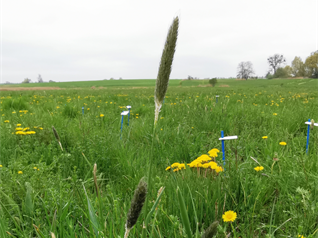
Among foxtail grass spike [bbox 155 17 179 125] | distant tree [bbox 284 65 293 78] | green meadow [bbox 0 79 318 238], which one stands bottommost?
green meadow [bbox 0 79 318 238]

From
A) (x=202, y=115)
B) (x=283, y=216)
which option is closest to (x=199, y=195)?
(x=283, y=216)

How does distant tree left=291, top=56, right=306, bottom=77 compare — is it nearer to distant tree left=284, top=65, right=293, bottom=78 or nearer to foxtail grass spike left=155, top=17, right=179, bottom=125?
distant tree left=284, top=65, right=293, bottom=78

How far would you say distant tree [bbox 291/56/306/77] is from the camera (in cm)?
8362

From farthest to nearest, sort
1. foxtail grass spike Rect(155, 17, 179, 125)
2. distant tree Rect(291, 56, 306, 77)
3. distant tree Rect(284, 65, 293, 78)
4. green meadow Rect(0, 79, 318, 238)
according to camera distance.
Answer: distant tree Rect(284, 65, 293, 78) → distant tree Rect(291, 56, 306, 77) → green meadow Rect(0, 79, 318, 238) → foxtail grass spike Rect(155, 17, 179, 125)

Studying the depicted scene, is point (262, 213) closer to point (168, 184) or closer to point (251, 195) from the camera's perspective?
point (251, 195)

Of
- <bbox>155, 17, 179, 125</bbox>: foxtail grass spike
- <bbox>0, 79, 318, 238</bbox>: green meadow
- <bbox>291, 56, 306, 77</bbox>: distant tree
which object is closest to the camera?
<bbox>155, 17, 179, 125</bbox>: foxtail grass spike

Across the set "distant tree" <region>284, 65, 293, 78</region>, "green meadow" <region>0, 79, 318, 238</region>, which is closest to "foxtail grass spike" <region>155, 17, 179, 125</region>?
"green meadow" <region>0, 79, 318, 238</region>

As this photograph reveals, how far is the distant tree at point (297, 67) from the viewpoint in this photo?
83.6m

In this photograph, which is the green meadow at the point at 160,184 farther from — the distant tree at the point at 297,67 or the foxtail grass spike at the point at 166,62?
the distant tree at the point at 297,67

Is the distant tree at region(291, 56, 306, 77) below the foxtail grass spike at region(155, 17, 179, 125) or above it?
above

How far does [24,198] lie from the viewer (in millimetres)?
1727

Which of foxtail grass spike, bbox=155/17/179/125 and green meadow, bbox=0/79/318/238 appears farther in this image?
green meadow, bbox=0/79/318/238

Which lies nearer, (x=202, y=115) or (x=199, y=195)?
(x=199, y=195)

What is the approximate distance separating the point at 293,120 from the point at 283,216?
123 inches
